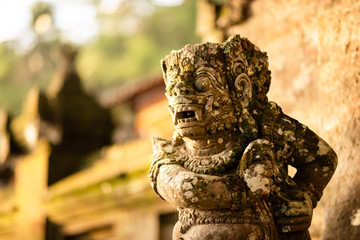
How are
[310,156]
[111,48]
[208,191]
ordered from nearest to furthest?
[208,191]
[310,156]
[111,48]

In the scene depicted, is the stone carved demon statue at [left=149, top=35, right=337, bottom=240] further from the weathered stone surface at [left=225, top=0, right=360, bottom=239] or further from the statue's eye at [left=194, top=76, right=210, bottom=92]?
the weathered stone surface at [left=225, top=0, right=360, bottom=239]

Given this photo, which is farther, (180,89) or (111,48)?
(111,48)

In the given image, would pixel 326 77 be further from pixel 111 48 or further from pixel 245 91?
pixel 111 48

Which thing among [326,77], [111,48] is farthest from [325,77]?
[111,48]

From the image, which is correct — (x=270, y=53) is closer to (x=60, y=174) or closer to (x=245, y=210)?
(x=245, y=210)

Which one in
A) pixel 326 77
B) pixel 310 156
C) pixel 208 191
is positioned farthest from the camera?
pixel 326 77

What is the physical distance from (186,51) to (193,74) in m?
0.12

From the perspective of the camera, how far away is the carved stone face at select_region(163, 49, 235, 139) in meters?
2.15

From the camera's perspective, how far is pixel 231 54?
86.4 inches

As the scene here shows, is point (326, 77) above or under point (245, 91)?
above

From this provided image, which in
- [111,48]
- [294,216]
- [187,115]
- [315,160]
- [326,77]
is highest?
[111,48]

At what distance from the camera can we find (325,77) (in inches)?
124

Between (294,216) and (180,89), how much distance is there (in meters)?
0.74

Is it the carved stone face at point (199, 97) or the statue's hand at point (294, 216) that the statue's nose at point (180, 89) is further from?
the statue's hand at point (294, 216)
